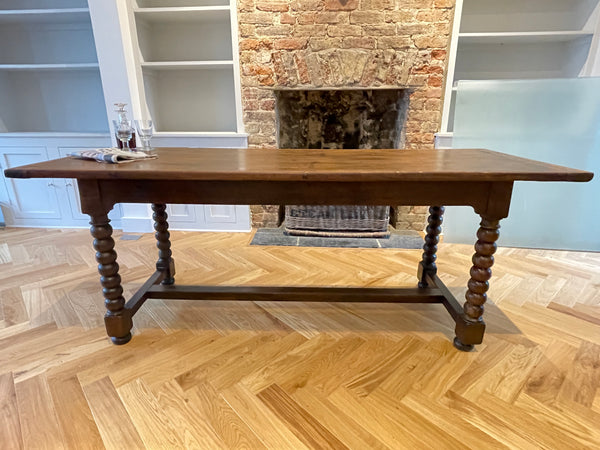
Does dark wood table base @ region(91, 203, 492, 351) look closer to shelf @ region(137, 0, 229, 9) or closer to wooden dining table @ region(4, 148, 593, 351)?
wooden dining table @ region(4, 148, 593, 351)

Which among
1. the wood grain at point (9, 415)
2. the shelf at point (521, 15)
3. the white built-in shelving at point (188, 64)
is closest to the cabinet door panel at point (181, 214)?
the white built-in shelving at point (188, 64)

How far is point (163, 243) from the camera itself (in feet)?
6.48

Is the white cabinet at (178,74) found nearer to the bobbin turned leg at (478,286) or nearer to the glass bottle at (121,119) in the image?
the glass bottle at (121,119)

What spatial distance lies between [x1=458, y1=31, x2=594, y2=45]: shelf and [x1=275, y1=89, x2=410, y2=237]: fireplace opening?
1.98ft

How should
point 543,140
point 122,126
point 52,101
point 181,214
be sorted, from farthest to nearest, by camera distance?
point 52,101 < point 181,214 < point 543,140 < point 122,126

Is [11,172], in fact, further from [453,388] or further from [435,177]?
[453,388]

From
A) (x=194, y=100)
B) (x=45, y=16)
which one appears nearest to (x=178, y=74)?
(x=194, y=100)

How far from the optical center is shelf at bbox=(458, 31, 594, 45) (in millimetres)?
2518

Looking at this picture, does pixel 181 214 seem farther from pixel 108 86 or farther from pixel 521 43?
pixel 521 43

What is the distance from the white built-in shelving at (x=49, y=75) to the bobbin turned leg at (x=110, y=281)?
2259 mm

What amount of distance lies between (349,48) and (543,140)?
1508 millimetres

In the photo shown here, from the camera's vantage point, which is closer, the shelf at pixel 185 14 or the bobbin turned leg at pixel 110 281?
the bobbin turned leg at pixel 110 281

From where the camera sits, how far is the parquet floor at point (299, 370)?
3.72 ft

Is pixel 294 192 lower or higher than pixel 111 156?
lower
